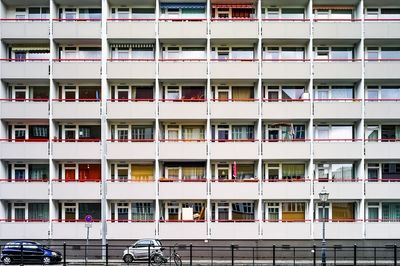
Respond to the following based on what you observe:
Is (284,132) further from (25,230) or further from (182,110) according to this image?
(25,230)

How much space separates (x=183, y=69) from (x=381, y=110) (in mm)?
14507

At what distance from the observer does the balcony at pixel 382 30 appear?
3784cm

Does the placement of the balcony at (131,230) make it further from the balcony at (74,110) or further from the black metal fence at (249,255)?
the balcony at (74,110)

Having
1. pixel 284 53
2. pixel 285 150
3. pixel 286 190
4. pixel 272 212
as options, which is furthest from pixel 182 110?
pixel 272 212

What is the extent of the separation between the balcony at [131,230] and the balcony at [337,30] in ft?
59.3

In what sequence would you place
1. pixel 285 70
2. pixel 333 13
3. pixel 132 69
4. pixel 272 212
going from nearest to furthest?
pixel 285 70, pixel 132 69, pixel 272 212, pixel 333 13

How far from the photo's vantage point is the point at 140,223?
36719 millimetres

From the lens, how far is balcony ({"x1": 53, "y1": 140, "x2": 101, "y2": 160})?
3738cm

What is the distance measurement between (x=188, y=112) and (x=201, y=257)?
404 inches

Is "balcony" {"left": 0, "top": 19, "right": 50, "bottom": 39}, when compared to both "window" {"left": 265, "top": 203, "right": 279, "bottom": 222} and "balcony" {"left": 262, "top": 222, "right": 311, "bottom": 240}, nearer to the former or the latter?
"window" {"left": 265, "top": 203, "right": 279, "bottom": 222}

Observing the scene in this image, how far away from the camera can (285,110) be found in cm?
3753

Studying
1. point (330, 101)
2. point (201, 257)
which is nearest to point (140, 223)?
point (201, 257)

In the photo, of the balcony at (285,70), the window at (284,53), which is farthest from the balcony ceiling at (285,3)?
the balcony at (285,70)

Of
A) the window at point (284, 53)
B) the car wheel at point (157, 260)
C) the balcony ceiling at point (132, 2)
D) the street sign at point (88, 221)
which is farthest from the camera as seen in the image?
the window at point (284, 53)
